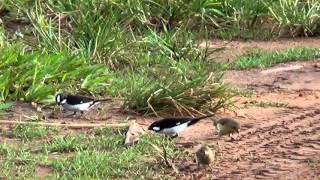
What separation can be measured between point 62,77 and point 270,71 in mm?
2866

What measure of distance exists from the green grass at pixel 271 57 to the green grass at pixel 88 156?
3594 mm

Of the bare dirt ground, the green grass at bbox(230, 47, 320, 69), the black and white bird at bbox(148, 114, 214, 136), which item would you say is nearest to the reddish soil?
the bare dirt ground

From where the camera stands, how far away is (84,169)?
6625 millimetres

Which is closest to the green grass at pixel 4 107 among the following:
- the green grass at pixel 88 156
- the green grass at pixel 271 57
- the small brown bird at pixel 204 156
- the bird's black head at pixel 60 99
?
the bird's black head at pixel 60 99

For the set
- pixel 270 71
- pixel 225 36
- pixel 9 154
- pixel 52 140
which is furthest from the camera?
pixel 225 36

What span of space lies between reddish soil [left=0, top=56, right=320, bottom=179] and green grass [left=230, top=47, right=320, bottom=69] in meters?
0.44

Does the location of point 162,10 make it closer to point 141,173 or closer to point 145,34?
point 145,34

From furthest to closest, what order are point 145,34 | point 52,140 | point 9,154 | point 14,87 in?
point 145,34
point 14,87
point 52,140
point 9,154

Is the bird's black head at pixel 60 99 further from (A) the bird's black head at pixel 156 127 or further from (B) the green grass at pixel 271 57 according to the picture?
(B) the green grass at pixel 271 57

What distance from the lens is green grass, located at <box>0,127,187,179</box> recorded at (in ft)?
21.6

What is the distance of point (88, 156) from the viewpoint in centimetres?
695

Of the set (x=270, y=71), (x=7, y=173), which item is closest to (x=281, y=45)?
(x=270, y=71)

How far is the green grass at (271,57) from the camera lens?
435 inches

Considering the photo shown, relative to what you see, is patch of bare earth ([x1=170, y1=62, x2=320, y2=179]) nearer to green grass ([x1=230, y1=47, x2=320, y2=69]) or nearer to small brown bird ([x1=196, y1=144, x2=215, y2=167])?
small brown bird ([x1=196, y1=144, x2=215, y2=167])
